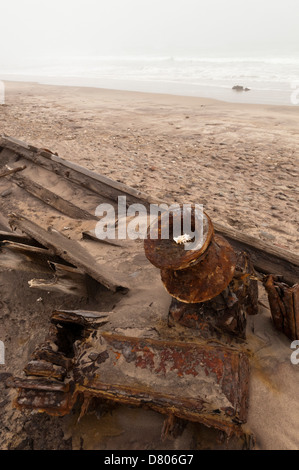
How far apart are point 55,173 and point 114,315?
3.42 metres

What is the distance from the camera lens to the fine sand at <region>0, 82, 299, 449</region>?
1880 millimetres

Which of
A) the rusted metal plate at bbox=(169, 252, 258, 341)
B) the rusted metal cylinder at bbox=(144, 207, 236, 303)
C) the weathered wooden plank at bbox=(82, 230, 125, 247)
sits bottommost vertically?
the weathered wooden plank at bbox=(82, 230, 125, 247)

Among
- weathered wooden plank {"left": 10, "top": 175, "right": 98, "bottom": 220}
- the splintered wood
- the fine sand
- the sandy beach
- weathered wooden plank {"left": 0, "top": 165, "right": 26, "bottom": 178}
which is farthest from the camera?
weathered wooden plank {"left": 0, "top": 165, "right": 26, "bottom": 178}

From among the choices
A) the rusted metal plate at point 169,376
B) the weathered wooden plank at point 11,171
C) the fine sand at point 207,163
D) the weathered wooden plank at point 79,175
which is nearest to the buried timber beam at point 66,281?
the fine sand at point 207,163

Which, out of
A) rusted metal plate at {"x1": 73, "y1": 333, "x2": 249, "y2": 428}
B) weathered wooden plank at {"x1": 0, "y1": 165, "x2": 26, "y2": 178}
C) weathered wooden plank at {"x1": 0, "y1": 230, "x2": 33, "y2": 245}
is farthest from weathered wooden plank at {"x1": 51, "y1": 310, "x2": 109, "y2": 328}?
weathered wooden plank at {"x1": 0, "y1": 165, "x2": 26, "y2": 178}

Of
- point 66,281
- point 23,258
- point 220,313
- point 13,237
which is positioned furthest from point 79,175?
point 220,313

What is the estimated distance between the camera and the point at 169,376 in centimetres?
178

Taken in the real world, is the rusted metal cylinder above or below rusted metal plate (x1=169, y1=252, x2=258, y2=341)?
above

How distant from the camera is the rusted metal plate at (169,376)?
164 cm

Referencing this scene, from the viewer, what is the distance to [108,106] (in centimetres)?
1259

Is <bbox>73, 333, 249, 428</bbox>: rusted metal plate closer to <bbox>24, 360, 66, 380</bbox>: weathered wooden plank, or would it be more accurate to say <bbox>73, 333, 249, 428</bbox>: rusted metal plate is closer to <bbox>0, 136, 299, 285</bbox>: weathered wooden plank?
<bbox>24, 360, 66, 380</bbox>: weathered wooden plank

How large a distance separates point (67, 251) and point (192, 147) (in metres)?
5.70

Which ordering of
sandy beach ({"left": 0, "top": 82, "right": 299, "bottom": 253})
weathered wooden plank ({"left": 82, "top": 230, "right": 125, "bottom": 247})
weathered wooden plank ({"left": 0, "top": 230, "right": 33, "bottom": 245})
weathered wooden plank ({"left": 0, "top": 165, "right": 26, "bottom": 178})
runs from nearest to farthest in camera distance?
1. weathered wooden plank ({"left": 0, "top": 230, "right": 33, "bottom": 245})
2. weathered wooden plank ({"left": 82, "top": 230, "right": 125, "bottom": 247})
3. sandy beach ({"left": 0, "top": 82, "right": 299, "bottom": 253})
4. weathered wooden plank ({"left": 0, "top": 165, "right": 26, "bottom": 178})

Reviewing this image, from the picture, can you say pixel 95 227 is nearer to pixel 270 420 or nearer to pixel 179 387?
pixel 179 387
